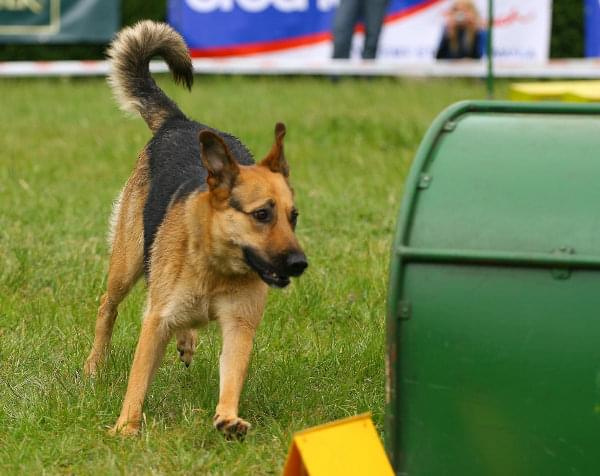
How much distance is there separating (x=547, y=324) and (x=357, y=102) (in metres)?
10.4

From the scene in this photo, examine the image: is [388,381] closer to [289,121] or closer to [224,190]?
[224,190]

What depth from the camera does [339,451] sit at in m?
3.63

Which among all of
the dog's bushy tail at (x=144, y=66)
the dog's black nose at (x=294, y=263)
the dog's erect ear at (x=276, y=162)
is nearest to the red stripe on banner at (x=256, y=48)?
the dog's bushy tail at (x=144, y=66)

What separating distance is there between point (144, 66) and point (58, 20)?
440 inches

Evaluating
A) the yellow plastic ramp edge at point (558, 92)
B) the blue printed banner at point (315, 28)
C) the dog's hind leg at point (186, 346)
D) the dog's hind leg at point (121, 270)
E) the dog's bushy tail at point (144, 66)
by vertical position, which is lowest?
the dog's hind leg at point (186, 346)

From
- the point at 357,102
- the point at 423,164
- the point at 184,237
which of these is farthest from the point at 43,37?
the point at 423,164

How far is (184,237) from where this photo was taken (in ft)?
15.3

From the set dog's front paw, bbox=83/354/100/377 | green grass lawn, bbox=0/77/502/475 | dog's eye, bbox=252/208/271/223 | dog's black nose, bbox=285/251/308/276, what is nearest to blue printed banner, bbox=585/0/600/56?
green grass lawn, bbox=0/77/502/475

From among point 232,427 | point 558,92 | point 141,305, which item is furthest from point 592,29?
point 232,427

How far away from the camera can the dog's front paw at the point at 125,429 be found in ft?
14.4

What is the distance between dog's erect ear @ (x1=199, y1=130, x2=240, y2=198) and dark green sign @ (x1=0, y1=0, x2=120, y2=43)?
12475 mm

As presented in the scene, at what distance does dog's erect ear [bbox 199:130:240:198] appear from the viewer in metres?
4.44

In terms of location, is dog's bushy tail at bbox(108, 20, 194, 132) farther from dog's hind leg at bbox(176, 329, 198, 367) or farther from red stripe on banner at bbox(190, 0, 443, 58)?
red stripe on banner at bbox(190, 0, 443, 58)

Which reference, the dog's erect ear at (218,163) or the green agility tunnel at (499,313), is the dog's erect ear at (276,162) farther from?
the green agility tunnel at (499,313)
